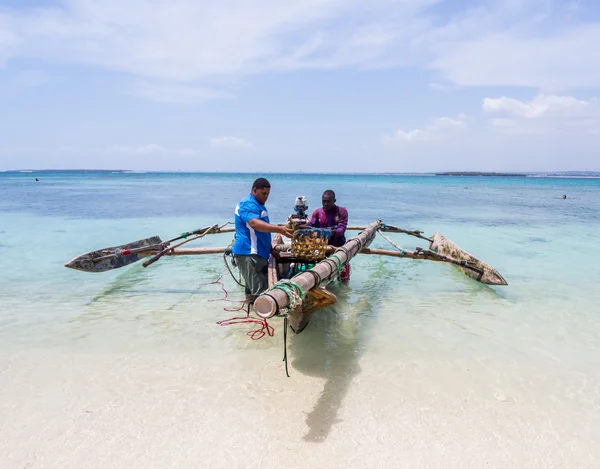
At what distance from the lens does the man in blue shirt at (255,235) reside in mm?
4699

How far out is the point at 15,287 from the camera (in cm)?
729

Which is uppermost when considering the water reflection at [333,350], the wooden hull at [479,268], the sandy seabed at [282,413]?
the wooden hull at [479,268]

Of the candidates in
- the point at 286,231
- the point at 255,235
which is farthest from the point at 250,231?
the point at 286,231

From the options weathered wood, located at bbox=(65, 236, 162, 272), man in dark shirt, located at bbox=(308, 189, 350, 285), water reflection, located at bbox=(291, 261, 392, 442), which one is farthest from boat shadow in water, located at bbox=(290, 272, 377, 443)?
weathered wood, located at bbox=(65, 236, 162, 272)

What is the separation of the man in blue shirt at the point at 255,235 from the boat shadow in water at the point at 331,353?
95 centimetres

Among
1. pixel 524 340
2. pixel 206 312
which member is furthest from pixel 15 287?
pixel 524 340

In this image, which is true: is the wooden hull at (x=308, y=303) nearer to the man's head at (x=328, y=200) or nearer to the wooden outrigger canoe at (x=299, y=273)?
the wooden outrigger canoe at (x=299, y=273)

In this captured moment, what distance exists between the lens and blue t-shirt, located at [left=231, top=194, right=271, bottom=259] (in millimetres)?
4723

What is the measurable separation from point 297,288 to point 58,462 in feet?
7.39

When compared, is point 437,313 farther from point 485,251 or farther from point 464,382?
point 485,251

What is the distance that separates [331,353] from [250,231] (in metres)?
1.78

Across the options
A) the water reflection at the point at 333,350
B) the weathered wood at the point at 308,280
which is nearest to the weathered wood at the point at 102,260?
the water reflection at the point at 333,350

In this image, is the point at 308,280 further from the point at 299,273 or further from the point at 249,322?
the point at 249,322

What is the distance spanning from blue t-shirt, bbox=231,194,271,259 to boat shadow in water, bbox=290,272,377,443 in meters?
1.26
